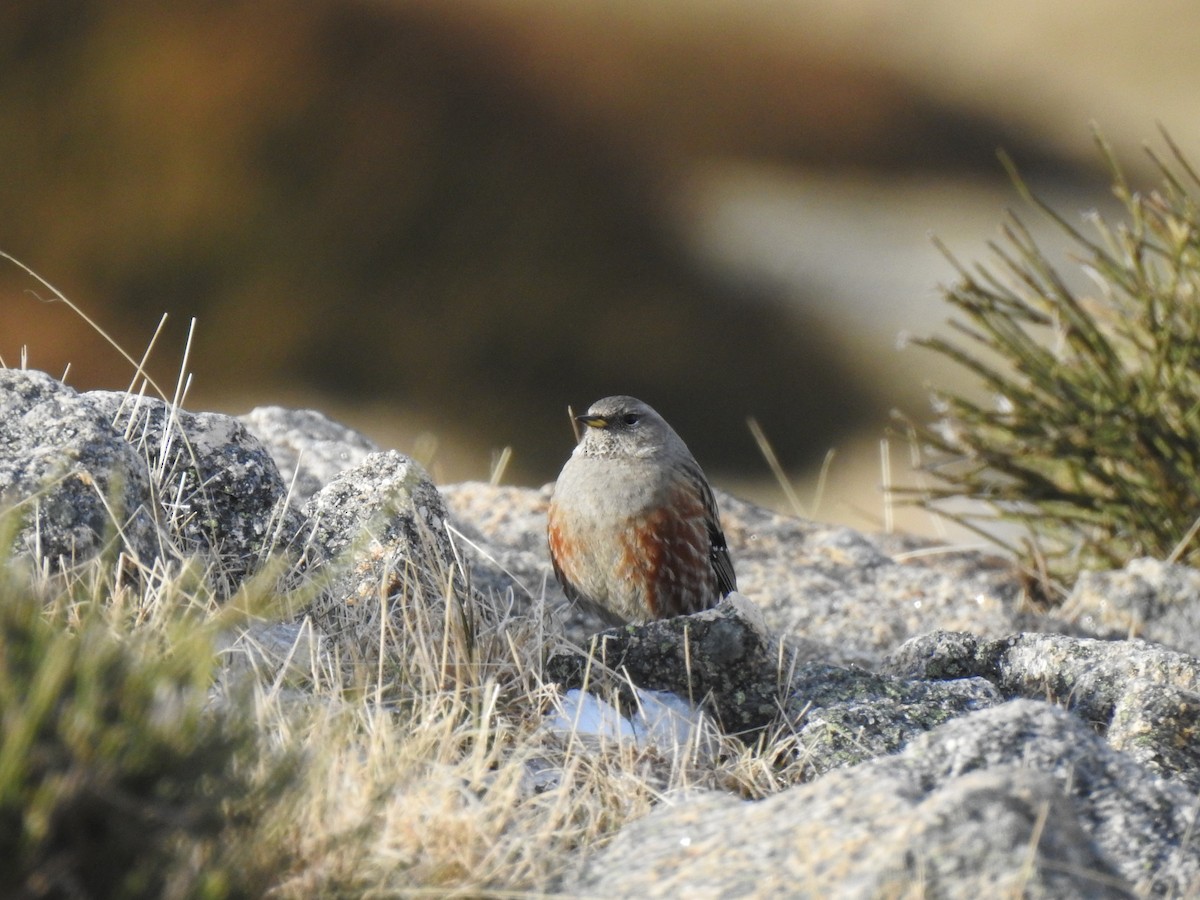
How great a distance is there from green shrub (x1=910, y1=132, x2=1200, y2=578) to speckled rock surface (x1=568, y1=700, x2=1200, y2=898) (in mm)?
3251

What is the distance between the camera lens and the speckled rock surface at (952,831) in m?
2.04

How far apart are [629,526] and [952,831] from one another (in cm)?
246

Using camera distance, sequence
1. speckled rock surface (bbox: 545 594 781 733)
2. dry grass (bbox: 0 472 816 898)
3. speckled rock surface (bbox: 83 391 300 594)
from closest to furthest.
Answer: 1. dry grass (bbox: 0 472 816 898)
2. speckled rock surface (bbox: 545 594 781 733)
3. speckled rock surface (bbox: 83 391 300 594)

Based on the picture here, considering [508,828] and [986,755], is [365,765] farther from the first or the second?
[986,755]

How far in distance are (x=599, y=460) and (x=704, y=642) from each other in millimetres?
1196

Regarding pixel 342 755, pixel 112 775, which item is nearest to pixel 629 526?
pixel 342 755

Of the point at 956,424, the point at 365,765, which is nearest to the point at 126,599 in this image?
the point at 365,765

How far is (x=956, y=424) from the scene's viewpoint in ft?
19.9

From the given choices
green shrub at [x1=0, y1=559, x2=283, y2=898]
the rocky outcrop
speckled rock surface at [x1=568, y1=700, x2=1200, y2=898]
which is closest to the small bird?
the rocky outcrop

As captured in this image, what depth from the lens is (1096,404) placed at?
585 cm

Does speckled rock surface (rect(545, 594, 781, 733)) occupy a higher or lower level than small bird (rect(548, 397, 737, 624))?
lower

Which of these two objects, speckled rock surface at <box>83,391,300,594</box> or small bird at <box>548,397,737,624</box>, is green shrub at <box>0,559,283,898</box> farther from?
small bird at <box>548,397,737,624</box>

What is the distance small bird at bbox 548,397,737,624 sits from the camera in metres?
4.46

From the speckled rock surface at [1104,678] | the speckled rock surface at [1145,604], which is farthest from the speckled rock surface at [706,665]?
the speckled rock surface at [1145,604]
